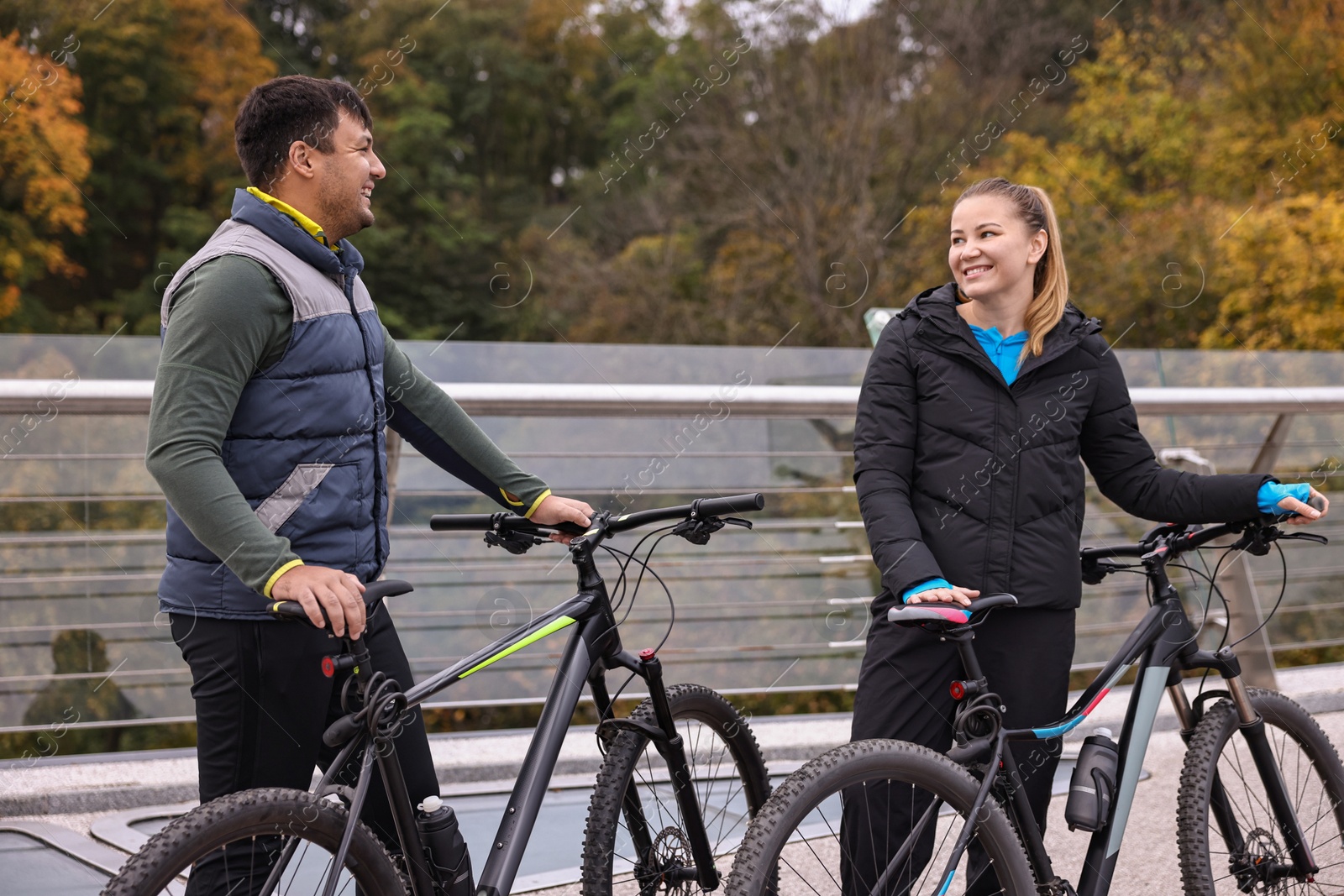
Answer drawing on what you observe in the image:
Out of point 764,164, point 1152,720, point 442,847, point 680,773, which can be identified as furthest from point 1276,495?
point 764,164

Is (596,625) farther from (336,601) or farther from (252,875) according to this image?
(252,875)

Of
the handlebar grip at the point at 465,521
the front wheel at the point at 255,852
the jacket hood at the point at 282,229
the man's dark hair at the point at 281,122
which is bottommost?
the front wheel at the point at 255,852

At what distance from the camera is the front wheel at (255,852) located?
170 centimetres

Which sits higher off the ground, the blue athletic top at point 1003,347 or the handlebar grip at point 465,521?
the blue athletic top at point 1003,347

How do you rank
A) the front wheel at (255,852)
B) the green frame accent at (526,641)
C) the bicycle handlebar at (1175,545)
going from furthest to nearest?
1. the bicycle handlebar at (1175,545)
2. the green frame accent at (526,641)
3. the front wheel at (255,852)

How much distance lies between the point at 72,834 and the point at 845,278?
14.9 m

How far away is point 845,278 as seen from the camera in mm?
17406

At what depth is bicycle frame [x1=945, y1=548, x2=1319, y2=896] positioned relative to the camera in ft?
7.99

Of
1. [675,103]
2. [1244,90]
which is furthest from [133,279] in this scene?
[1244,90]

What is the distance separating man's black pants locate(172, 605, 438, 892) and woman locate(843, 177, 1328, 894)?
0.99 meters

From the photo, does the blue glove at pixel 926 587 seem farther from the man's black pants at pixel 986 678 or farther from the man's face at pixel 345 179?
the man's face at pixel 345 179

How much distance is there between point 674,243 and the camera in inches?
747

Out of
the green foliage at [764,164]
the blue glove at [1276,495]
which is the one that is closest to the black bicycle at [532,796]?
the blue glove at [1276,495]

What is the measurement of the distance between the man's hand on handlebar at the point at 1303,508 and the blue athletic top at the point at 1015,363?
12 mm
